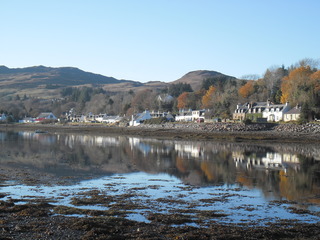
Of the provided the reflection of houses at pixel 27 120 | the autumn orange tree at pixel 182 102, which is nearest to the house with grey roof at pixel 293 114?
the autumn orange tree at pixel 182 102

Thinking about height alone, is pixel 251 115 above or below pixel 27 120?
above

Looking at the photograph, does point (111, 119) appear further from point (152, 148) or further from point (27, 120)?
point (152, 148)

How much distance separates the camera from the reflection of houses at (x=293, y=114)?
187 feet

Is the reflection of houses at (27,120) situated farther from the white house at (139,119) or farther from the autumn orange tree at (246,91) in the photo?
the autumn orange tree at (246,91)

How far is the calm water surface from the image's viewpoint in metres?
13.0

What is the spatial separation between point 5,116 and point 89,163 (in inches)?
4092

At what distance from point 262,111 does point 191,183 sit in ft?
167

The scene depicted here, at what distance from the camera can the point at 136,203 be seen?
44.6 ft

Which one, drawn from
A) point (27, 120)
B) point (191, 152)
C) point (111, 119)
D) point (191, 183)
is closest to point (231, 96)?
point (111, 119)

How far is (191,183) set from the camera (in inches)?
719

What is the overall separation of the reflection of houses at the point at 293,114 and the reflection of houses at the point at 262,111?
1057 mm

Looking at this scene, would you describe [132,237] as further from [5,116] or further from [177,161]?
[5,116]

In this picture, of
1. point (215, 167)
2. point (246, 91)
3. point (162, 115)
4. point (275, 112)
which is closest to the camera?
point (215, 167)

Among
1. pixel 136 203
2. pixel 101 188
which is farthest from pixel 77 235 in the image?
pixel 101 188
